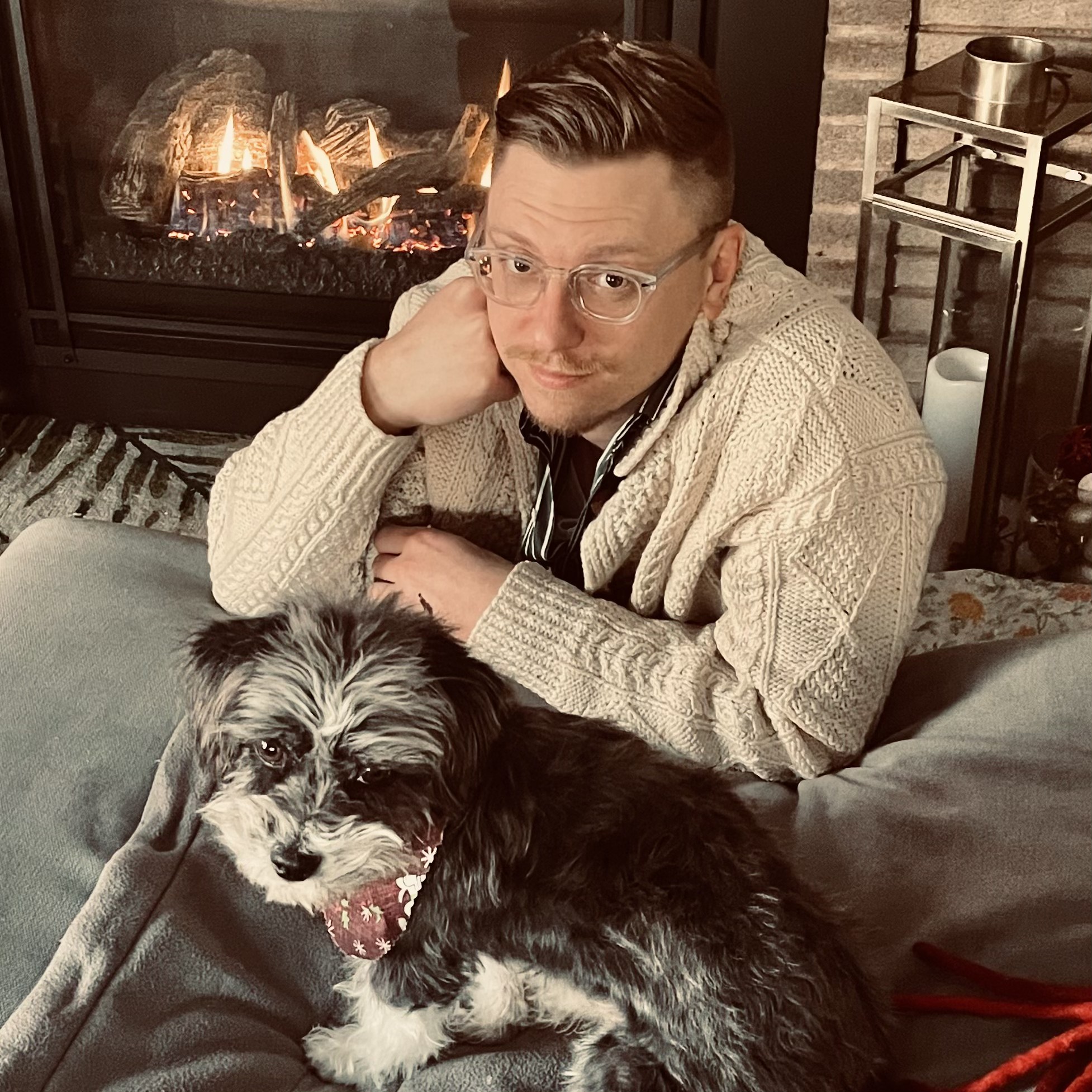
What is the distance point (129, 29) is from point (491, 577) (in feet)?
5.18

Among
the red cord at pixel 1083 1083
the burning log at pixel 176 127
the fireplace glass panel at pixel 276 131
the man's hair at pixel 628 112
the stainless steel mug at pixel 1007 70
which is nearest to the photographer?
the red cord at pixel 1083 1083

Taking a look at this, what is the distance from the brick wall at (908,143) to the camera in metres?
2.15

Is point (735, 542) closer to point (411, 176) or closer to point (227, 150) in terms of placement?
point (411, 176)

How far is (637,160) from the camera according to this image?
127 centimetres

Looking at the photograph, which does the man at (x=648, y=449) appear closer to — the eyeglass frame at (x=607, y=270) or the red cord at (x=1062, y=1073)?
the eyeglass frame at (x=607, y=270)

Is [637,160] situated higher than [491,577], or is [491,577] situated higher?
[637,160]

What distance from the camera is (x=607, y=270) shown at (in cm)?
127

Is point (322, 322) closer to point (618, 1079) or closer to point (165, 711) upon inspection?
point (165, 711)

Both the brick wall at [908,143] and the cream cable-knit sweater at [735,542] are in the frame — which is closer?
the cream cable-knit sweater at [735,542]

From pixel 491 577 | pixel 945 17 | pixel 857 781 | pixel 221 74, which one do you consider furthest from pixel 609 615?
pixel 221 74

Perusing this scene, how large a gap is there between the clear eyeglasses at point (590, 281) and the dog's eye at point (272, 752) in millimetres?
541

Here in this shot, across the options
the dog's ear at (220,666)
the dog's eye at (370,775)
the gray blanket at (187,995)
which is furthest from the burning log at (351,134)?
the dog's eye at (370,775)

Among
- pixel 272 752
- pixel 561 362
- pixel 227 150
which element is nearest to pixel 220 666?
pixel 272 752

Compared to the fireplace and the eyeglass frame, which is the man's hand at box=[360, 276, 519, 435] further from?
the fireplace
